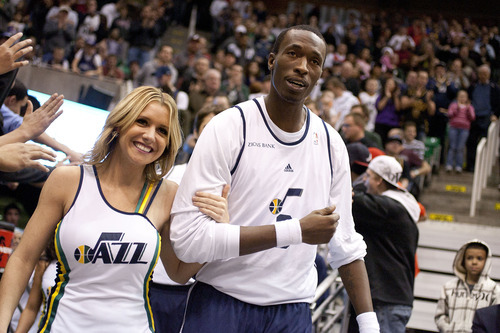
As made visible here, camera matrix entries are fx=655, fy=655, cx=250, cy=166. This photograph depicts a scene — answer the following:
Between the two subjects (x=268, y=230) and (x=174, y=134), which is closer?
(x=268, y=230)

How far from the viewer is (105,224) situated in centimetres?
246

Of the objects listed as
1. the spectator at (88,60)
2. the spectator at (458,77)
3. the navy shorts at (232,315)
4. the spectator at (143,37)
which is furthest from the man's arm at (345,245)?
the spectator at (143,37)

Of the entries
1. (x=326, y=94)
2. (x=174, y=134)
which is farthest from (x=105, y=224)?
(x=326, y=94)

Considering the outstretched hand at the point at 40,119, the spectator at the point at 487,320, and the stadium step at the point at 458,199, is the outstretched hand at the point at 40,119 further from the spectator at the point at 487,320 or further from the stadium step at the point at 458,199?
the stadium step at the point at 458,199

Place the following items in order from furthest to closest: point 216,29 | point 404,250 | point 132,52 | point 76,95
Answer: point 216,29 < point 132,52 < point 76,95 < point 404,250

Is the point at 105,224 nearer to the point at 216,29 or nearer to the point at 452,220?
the point at 452,220

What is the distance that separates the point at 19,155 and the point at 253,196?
100cm

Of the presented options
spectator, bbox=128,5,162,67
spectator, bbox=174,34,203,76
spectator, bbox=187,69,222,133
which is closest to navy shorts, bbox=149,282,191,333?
spectator, bbox=187,69,222,133

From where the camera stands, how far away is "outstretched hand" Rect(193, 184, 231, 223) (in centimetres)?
245

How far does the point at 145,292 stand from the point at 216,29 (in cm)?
1434

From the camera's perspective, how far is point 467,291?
246 inches

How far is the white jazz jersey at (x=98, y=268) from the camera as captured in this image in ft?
7.93

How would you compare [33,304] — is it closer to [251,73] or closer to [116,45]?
[251,73]

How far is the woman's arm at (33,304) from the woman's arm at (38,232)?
0.73 m
